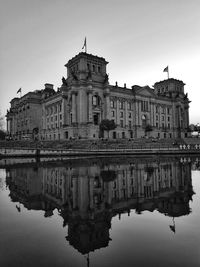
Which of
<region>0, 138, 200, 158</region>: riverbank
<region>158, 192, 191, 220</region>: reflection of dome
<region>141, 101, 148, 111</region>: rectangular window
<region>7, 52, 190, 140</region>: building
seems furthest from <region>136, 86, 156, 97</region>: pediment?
<region>158, 192, 191, 220</region>: reflection of dome

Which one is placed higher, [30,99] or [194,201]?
[30,99]

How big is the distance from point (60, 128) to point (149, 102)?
1400 inches

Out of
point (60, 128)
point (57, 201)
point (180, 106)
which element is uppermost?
point (180, 106)

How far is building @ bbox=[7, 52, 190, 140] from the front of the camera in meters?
71.4

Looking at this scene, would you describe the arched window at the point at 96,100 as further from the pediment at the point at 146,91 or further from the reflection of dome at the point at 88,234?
the reflection of dome at the point at 88,234

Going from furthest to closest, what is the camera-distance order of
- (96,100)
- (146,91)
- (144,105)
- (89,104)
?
(146,91) → (144,105) → (96,100) → (89,104)

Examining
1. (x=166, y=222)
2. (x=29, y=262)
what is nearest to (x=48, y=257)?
(x=29, y=262)

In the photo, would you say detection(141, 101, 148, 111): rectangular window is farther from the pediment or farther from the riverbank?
the riverbank

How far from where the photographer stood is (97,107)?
7450cm

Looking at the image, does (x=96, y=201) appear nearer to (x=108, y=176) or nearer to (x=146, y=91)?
(x=108, y=176)

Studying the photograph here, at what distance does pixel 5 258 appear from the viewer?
5398 mm

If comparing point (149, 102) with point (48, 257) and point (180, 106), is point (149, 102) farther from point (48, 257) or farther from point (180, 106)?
point (48, 257)

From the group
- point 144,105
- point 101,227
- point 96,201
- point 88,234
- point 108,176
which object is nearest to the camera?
point 88,234

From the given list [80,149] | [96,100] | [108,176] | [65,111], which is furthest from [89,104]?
[108,176]
